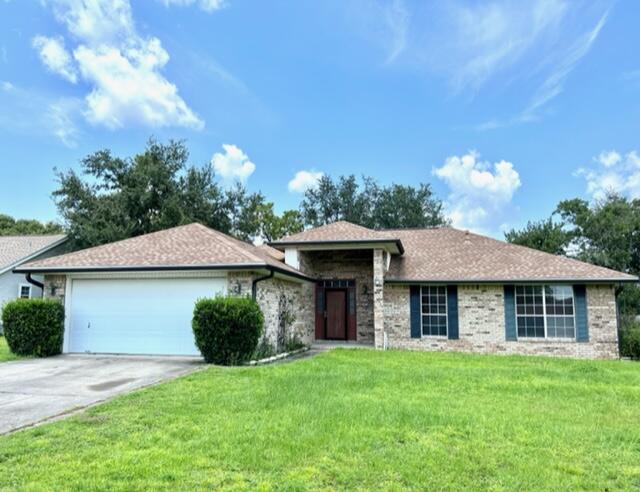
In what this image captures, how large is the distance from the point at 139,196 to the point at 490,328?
21.5 metres

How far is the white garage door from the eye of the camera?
11453mm

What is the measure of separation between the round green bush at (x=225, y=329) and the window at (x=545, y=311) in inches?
350

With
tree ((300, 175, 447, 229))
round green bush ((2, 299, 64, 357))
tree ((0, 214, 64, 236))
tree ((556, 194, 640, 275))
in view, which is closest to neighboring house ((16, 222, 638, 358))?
round green bush ((2, 299, 64, 357))

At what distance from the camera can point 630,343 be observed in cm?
1376

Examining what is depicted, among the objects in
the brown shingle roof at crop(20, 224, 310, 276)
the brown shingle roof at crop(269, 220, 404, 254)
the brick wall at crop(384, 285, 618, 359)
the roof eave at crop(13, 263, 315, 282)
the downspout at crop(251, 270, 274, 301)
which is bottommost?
the brick wall at crop(384, 285, 618, 359)

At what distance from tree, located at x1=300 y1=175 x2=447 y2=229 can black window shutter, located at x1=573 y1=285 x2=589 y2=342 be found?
2155 centimetres

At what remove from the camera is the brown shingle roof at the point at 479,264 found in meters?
13.7

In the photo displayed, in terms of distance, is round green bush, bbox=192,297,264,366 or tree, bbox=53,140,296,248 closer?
round green bush, bbox=192,297,264,366

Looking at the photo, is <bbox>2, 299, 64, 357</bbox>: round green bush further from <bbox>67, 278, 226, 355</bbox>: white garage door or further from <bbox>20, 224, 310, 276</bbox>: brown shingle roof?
<bbox>20, 224, 310, 276</bbox>: brown shingle roof

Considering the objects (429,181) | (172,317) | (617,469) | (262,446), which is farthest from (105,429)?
(429,181)

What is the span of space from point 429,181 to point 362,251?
22.3m

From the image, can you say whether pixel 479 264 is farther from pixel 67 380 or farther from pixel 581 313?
pixel 67 380

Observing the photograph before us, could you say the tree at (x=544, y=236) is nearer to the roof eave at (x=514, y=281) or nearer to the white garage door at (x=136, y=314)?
the roof eave at (x=514, y=281)

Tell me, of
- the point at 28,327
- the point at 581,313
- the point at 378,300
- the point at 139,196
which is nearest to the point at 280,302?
the point at 378,300
